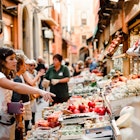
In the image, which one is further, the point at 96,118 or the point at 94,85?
the point at 94,85

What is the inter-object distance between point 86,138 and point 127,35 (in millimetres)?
5314

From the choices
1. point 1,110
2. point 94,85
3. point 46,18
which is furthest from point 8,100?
point 46,18

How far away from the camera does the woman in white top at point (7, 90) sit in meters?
4.42

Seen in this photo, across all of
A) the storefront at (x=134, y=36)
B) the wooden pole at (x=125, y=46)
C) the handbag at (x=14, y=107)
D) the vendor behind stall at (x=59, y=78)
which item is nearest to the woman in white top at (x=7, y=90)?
the handbag at (x=14, y=107)

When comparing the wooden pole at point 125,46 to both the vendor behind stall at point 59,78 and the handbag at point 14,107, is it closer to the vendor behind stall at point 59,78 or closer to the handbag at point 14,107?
the vendor behind stall at point 59,78

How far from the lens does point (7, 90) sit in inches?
185

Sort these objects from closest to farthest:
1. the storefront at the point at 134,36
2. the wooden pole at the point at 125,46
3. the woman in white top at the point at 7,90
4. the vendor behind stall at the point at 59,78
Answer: the woman in white top at the point at 7,90
the storefront at the point at 134,36
the vendor behind stall at the point at 59,78
the wooden pole at the point at 125,46

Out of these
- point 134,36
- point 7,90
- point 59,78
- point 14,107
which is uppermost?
point 134,36

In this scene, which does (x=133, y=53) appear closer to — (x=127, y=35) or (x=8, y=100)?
(x=8, y=100)

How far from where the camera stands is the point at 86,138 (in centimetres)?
400

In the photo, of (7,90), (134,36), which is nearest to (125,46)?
(134,36)

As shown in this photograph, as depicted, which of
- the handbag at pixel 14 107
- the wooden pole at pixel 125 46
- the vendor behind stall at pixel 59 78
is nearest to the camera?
the handbag at pixel 14 107

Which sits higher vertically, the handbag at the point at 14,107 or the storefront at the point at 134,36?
the storefront at the point at 134,36

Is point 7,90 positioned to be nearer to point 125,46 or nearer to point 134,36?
point 134,36
